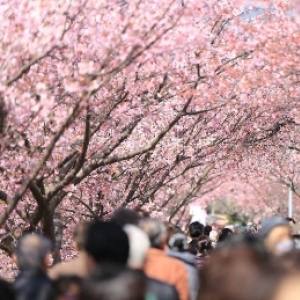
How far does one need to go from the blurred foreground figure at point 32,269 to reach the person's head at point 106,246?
368 mm

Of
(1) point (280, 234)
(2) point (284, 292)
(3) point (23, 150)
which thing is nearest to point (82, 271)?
(1) point (280, 234)

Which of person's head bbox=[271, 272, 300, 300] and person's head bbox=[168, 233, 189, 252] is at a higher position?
person's head bbox=[168, 233, 189, 252]

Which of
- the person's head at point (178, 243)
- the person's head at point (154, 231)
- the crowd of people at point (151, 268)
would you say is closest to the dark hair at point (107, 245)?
the crowd of people at point (151, 268)

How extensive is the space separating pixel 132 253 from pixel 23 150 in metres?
4.18

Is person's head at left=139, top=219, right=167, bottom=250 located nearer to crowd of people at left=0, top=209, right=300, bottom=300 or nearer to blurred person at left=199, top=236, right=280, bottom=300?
crowd of people at left=0, top=209, right=300, bottom=300

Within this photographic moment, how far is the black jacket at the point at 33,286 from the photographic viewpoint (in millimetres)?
3920

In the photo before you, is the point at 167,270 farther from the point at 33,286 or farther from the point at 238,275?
the point at 238,275

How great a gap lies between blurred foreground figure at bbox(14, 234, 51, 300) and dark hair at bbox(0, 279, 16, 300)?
0.54 feet

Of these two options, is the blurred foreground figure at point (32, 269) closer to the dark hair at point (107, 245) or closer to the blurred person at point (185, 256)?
the dark hair at point (107, 245)

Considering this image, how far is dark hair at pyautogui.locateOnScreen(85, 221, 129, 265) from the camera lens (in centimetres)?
364

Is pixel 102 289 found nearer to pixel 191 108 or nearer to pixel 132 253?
pixel 132 253

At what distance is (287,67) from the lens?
9.99m

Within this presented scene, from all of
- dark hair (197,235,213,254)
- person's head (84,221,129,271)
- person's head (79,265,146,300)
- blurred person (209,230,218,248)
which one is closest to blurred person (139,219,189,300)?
person's head (84,221,129,271)

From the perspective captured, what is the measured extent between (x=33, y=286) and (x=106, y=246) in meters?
0.56
